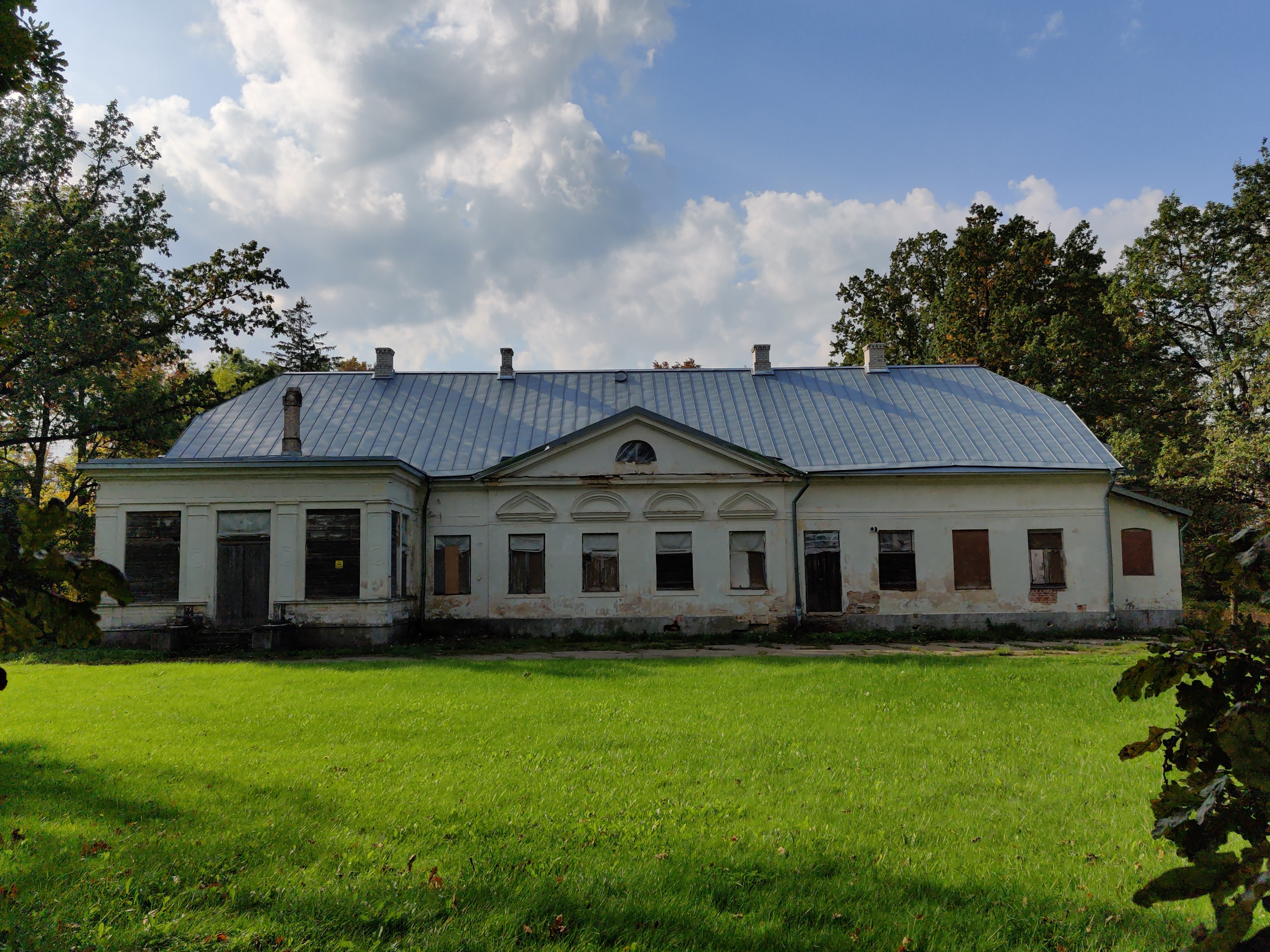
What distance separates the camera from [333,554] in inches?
811

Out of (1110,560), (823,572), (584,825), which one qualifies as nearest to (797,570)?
(823,572)

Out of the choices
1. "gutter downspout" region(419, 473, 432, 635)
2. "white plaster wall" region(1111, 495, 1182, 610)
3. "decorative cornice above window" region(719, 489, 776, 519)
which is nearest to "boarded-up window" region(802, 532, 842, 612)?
"decorative cornice above window" region(719, 489, 776, 519)

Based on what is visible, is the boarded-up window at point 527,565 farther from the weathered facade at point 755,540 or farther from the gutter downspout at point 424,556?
the gutter downspout at point 424,556

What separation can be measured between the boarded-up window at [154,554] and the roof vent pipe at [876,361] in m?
21.2

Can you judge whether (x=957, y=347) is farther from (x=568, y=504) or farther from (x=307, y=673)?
(x=307, y=673)

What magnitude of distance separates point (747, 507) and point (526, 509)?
596 cm

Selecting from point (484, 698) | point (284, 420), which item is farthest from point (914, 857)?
point (284, 420)

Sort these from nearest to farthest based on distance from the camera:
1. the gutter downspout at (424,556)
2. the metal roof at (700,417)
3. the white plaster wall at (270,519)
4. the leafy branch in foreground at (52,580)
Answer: the leafy branch in foreground at (52,580) → the white plaster wall at (270,519) → the gutter downspout at (424,556) → the metal roof at (700,417)

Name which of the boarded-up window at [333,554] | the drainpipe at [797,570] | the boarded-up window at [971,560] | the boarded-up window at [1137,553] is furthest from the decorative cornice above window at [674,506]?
the boarded-up window at [1137,553]

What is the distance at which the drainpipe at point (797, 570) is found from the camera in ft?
73.3

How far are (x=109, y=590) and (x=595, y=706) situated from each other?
8794mm

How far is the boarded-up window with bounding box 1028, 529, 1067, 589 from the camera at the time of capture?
891 inches

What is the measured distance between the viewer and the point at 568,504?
22.7 metres

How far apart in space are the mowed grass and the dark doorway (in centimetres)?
956
